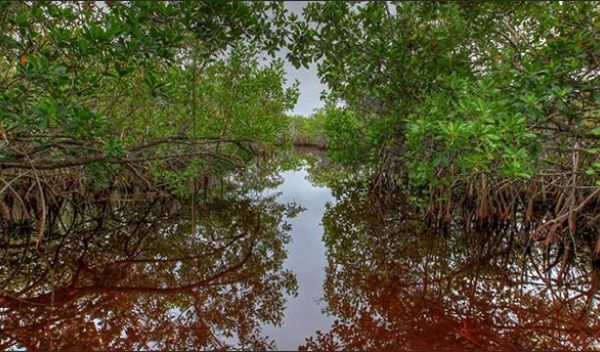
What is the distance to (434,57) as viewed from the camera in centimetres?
440

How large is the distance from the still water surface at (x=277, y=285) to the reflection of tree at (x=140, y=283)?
0.05 feet

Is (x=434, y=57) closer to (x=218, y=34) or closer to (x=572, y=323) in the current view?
(x=218, y=34)

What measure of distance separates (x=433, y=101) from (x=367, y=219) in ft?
11.2

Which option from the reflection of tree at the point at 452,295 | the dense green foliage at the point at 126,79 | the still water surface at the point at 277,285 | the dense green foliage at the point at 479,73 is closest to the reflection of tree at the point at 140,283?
the still water surface at the point at 277,285

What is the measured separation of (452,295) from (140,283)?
9.17ft

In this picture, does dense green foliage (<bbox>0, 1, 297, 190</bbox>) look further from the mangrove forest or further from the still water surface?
the still water surface

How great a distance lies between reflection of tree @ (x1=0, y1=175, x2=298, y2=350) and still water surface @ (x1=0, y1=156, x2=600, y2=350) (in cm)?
2

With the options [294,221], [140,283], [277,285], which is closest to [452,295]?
[277,285]

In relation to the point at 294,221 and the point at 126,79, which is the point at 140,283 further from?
the point at 294,221

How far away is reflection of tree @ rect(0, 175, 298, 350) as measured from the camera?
2795mm

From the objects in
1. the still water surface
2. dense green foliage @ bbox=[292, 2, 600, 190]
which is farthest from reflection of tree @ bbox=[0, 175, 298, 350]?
dense green foliage @ bbox=[292, 2, 600, 190]

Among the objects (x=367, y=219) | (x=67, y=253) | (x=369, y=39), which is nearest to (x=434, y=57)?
(x=369, y=39)

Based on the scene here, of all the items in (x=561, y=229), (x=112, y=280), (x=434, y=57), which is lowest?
(x=112, y=280)

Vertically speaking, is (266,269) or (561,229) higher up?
(561,229)
